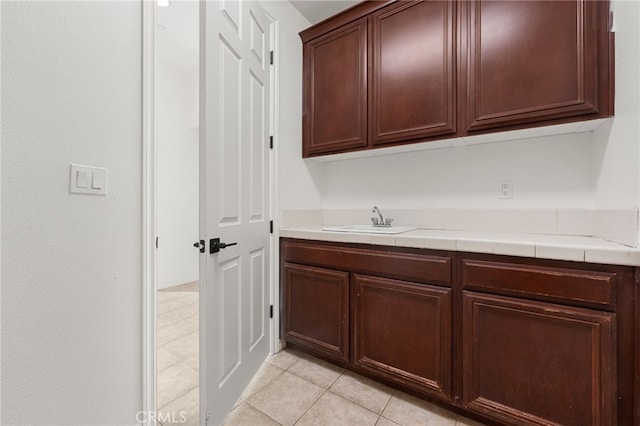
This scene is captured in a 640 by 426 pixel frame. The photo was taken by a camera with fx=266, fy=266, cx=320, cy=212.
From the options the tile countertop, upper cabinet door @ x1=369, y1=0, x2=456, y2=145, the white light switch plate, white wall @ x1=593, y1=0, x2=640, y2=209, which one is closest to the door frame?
the white light switch plate

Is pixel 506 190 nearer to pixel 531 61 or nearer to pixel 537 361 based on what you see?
pixel 531 61

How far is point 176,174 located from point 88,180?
270cm

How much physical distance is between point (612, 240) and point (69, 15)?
7.46ft

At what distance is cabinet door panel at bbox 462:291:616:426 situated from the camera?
0.99m

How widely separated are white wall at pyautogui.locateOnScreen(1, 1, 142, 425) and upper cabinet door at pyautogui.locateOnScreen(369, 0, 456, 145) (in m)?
1.34

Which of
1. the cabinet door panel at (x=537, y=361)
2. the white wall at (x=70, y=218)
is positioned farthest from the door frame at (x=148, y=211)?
the cabinet door panel at (x=537, y=361)

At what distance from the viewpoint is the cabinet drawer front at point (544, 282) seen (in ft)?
3.21

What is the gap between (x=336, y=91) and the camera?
1.95 m

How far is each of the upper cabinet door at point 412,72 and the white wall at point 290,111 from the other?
60cm

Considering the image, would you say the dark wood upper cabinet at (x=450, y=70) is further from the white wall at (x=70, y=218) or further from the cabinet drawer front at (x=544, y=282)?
the white wall at (x=70, y=218)

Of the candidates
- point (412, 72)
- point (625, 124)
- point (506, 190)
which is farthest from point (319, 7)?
point (625, 124)

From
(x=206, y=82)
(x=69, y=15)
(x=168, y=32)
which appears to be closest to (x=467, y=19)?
(x=206, y=82)

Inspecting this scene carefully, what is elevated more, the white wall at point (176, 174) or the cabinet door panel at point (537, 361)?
the white wall at point (176, 174)

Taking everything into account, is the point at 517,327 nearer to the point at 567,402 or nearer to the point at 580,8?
the point at 567,402
